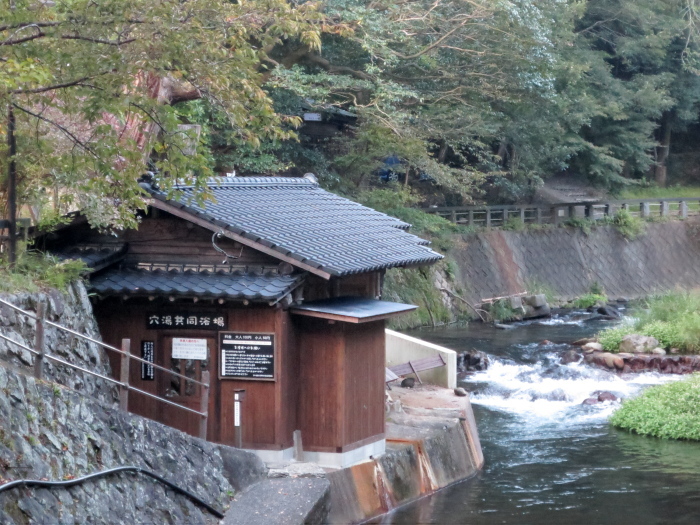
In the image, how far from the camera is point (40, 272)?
11992mm

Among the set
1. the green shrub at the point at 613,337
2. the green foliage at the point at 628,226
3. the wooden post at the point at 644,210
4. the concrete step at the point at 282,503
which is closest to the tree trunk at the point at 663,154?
the wooden post at the point at 644,210

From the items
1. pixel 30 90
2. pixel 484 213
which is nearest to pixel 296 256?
pixel 30 90

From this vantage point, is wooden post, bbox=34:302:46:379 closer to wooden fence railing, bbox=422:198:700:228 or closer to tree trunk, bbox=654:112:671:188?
wooden fence railing, bbox=422:198:700:228

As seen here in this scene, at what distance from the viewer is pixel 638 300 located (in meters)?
38.3

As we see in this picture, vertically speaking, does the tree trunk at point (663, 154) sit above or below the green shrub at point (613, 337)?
Result: above

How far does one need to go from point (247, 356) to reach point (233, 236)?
67.1 inches

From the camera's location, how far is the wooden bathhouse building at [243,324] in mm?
12586

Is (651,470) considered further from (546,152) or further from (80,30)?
(546,152)

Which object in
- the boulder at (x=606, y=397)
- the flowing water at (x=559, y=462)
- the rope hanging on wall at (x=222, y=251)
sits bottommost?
the flowing water at (x=559, y=462)

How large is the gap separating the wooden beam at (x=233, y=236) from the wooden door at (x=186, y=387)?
4.81 feet

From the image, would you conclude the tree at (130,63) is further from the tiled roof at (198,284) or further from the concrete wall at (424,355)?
the concrete wall at (424,355)

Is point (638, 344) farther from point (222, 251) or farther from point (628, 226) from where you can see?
point (628, 226)

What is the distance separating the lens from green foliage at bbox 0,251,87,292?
11.3 meters

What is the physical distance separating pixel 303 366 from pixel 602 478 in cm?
604
